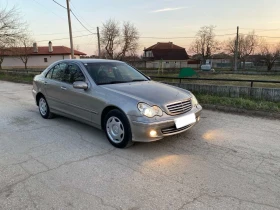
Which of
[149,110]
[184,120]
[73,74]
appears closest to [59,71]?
[73,74]

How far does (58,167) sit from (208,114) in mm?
4085

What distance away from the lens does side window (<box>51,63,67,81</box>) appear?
5.01 m

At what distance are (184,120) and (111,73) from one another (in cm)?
184

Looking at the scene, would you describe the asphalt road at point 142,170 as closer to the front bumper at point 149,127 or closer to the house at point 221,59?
the front bumper at point 149,127

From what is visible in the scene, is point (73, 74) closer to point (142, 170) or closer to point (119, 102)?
point (119, 102)

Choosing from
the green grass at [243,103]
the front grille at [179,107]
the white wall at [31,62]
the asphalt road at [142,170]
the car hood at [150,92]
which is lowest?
the asphalt road at [142,170]

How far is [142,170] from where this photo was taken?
304 cm

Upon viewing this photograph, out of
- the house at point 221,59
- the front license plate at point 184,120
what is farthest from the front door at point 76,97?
the house at point 221,59

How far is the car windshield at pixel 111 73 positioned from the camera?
432 centimetres

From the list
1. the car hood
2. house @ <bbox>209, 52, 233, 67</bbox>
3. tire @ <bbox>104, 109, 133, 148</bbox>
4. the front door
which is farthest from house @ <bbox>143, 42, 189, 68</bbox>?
tire @ <bbox>104, 109, 133, 148</bbox>

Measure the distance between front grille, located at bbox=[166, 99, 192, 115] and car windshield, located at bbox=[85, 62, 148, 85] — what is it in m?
1.29

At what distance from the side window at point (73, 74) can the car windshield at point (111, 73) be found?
0.19 metres

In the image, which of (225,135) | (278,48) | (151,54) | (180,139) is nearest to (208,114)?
(225,135)

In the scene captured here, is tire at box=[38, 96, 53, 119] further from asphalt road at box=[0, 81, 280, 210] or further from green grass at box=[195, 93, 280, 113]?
green grass at box=[195, 93, 280, 113]
